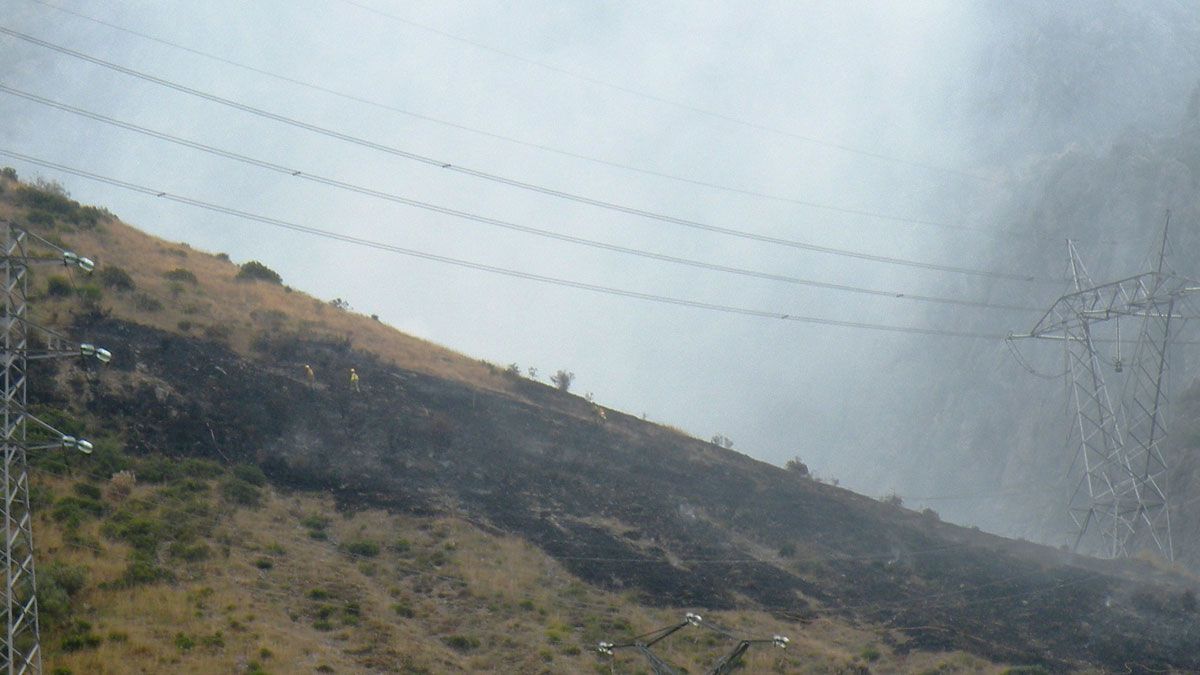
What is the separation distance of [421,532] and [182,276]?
2475cm

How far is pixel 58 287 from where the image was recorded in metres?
51.6

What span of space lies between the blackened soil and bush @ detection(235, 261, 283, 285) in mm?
12769

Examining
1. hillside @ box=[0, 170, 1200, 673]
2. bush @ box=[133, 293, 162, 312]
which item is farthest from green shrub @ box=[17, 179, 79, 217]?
bush @ box=[133, 293, 162, 312]

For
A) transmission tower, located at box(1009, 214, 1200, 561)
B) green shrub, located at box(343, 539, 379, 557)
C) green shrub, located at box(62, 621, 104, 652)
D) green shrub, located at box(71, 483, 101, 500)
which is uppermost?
transmission tower, located at box(1009, 214, 1200, 561)

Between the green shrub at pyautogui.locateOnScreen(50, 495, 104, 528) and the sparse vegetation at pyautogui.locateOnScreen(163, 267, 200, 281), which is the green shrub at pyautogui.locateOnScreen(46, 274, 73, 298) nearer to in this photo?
the sparse vegetation at pyautogui.locateOnScreen(163, 267, 200, 281)

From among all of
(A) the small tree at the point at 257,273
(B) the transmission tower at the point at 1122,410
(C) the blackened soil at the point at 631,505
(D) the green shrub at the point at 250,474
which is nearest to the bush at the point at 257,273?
(A) the small tree at the point at 257,273

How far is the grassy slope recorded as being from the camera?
33.2m

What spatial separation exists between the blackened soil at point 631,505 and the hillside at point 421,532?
0.60 feet

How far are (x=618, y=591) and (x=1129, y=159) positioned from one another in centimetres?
14910

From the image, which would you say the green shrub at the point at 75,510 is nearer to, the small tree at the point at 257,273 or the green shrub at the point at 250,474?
the green shrub at the point at 250,474

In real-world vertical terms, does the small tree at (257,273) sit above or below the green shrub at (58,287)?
above

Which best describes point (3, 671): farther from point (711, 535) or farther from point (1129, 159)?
point (1129, 159)

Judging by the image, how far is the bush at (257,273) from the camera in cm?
7031

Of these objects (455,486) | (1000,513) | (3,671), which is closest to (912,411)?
(1000,513)
